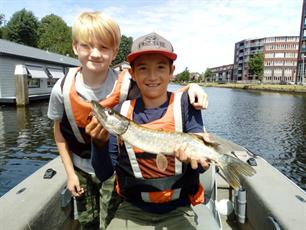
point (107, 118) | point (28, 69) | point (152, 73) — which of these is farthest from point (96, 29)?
point (28, 69)

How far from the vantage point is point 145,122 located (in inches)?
110

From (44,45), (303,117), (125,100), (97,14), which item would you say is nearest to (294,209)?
(125,100)

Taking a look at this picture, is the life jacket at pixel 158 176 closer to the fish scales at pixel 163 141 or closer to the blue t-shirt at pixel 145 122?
the blue t-shirt at pixel 145 122

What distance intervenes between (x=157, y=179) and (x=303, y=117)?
27.3 m

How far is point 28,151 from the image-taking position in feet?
41.3

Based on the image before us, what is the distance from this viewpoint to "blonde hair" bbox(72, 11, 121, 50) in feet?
9.39

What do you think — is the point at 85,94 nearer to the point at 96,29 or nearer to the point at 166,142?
the point at 96,29

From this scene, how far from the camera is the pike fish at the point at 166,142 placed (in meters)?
2.38

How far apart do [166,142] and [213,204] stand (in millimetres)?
1864

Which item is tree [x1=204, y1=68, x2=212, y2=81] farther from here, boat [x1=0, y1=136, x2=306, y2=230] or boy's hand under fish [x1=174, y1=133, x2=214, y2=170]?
boy's hand under fish [x1=174, y1=133, x2=214, y2=170]

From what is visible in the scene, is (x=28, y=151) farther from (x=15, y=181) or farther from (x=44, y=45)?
(x=44, y=45)

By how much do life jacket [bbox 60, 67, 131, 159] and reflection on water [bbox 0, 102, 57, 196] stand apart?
21.4 feet

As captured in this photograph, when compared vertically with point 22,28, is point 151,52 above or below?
below

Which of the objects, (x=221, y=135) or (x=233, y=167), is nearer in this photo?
(x=233, y=167)
